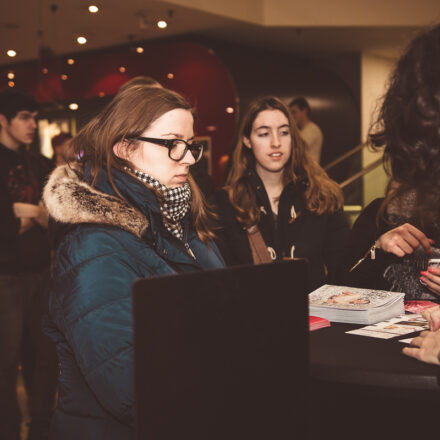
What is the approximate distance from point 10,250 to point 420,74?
8.05ft

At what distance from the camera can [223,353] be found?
3.39 feet

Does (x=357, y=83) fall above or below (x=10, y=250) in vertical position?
above

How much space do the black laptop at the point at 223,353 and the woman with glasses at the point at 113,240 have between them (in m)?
0.28

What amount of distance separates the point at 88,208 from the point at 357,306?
3.01 ft

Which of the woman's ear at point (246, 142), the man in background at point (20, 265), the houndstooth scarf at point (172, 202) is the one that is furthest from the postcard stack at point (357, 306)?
the man in background at point (20, 265)

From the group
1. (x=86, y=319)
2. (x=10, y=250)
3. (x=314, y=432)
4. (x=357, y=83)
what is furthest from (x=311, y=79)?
(x=86, y=319)

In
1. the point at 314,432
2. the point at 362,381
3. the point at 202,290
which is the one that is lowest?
the point at 314,432

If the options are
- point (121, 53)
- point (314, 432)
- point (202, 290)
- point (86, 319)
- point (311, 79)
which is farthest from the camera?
point (311, 79)

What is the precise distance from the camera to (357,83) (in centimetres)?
985

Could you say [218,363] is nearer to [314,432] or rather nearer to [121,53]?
[314,432]

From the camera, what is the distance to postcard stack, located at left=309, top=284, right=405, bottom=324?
1804 millimetres

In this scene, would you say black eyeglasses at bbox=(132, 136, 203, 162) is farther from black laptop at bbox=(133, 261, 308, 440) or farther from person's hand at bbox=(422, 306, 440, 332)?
person's hand at bbox=(422, 306, 440, 332)

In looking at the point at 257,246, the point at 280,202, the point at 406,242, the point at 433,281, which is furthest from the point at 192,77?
the point at 433,281

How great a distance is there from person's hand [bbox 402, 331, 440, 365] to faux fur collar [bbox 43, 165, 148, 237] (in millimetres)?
754
